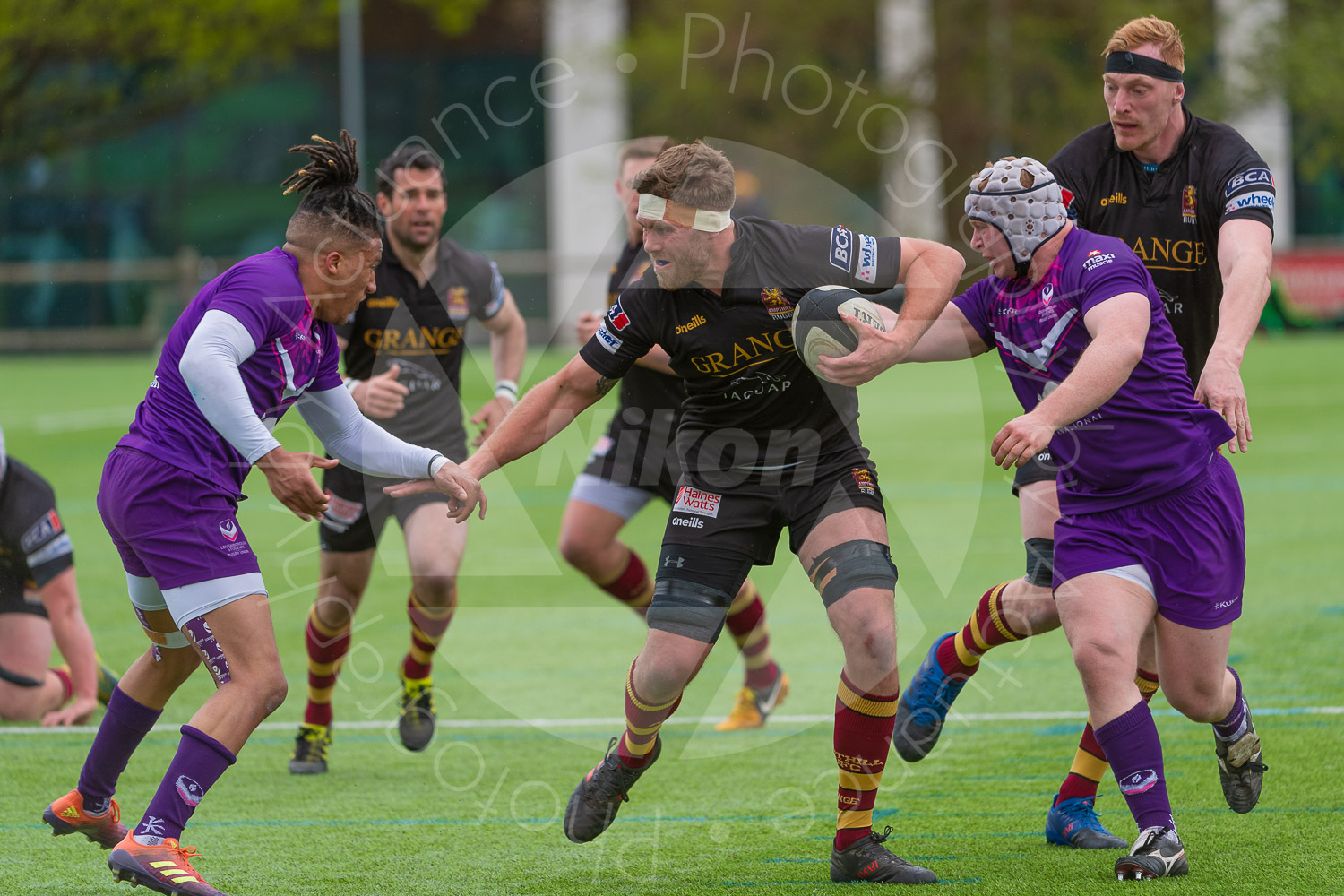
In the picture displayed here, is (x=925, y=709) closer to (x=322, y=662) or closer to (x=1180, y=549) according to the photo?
(x=1180, y=549)

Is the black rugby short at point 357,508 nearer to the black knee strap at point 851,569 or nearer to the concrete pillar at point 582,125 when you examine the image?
the black knee strap at point 851,569

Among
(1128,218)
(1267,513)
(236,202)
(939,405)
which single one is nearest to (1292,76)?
(939,405)

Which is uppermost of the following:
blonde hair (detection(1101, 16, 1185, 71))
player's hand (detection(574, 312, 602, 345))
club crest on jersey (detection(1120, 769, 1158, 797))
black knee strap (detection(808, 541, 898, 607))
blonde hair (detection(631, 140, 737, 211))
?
blonde hair (detection(1101, 16, 1185, 71))

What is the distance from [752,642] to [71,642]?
2.99 metres

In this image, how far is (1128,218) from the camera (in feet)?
17.1

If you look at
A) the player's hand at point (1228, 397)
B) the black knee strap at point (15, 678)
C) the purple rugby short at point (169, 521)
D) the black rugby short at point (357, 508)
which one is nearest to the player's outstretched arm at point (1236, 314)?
the player's hand at point (1228, 397)

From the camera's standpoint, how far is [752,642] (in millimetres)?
6688

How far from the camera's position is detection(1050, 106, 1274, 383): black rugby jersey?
5.12 m

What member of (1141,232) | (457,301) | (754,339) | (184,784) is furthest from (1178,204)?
(184,784)

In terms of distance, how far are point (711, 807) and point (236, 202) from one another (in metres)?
33.0

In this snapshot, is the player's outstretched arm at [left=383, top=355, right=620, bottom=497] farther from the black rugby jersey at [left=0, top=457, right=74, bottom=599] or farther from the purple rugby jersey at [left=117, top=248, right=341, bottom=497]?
the black rugby jersey at [left=0, top=457, right=74, bottom=599]

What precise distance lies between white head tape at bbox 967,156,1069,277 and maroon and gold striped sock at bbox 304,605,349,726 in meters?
3.33

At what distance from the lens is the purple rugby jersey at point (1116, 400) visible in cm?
443

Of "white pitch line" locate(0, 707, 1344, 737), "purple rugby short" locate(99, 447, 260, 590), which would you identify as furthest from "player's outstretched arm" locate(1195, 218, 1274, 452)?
"purple rugby short" locate(99, 447, 260, 590)
